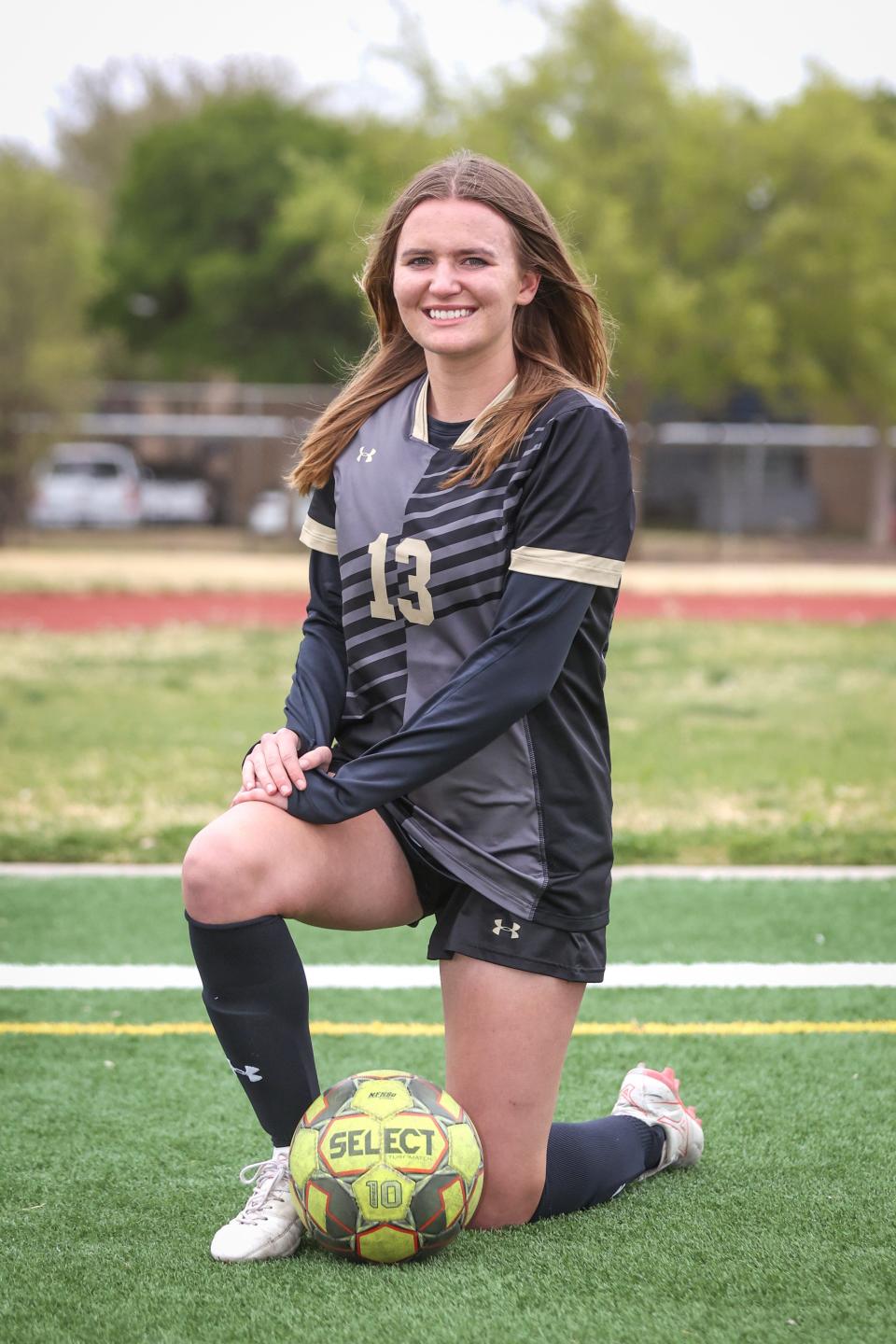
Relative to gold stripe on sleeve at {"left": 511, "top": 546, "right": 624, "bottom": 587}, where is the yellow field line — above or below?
below

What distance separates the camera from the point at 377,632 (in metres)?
3.27

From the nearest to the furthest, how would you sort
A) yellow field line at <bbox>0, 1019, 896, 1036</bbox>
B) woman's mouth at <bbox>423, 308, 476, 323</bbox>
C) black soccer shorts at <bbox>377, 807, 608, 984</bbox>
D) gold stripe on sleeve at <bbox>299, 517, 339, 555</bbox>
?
black soccer shorts at <bbox>377, 807, 608, 984</bbox> → woman's mouth at <bbox>423, 308, 476, 323</bbox> → gold stripe on sleeve at <bbox>299, 517, 339, 555</bbox> → yellow field line at <bbox>0, 1019, 896, 1036</bbox>

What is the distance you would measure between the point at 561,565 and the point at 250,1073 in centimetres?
114

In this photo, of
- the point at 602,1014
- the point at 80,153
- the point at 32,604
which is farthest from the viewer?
the point at 80,153

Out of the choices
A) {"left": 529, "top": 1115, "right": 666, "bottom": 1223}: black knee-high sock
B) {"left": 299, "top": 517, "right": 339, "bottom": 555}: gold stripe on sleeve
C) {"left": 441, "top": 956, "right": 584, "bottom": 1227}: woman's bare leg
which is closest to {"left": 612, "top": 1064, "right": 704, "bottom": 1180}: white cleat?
{"left": 529, "top": 1115, "right": 666, "bottom": 1223}: black knee-high sock

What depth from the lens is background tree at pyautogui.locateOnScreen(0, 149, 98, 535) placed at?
25.9 metres

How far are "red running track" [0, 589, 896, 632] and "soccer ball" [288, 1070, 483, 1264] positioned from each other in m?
13.1

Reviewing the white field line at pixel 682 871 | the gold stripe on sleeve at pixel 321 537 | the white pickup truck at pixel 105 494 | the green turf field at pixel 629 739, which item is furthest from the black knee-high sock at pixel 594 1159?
the white pickup truck at pixel 105 494

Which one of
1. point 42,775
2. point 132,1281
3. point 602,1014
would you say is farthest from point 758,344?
point 132,1281

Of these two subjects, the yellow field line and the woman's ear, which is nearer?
the woman's ear

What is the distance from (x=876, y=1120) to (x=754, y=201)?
25.0 meters

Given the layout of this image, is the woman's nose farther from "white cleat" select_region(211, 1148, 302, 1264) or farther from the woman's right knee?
"white cleat" select_region(211, 1148, 302, 1264)

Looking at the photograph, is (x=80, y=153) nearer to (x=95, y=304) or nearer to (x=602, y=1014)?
(x=95, y=304)

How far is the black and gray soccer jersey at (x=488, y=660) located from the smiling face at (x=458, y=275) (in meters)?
0.20
